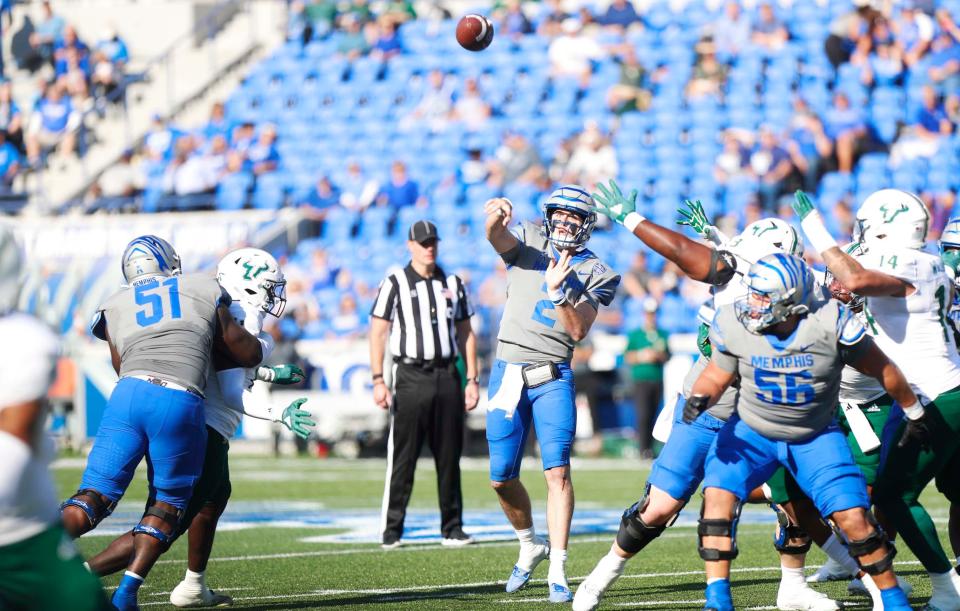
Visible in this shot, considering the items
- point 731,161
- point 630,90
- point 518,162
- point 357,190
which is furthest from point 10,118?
point 731,161

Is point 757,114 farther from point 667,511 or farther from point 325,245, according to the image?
point 667,511

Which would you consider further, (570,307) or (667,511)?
(570,307)

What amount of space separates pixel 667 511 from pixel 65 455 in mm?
11373

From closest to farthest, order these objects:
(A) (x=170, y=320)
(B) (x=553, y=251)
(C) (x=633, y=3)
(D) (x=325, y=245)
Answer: (A) (x=170, y=320) → (B) (x=553, y=251) → (D) (x=325, y=245) → (C) (x=633, y=3)

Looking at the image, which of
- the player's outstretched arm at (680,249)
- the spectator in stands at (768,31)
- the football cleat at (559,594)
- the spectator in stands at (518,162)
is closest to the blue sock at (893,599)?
the player's outstretched arm at (680,249)

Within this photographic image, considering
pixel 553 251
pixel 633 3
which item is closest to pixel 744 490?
pixel 553 251

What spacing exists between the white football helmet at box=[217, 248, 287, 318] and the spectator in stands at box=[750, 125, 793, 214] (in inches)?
421

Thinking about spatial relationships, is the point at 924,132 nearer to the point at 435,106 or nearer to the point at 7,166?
the point at 435,106

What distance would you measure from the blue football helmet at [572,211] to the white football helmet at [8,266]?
316 cm

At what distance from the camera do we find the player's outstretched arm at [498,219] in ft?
21.1

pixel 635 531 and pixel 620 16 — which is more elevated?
pixel 620 16

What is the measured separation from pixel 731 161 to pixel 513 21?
4672 mm

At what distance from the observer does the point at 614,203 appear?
584 centimetres

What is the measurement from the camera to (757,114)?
1742cm
